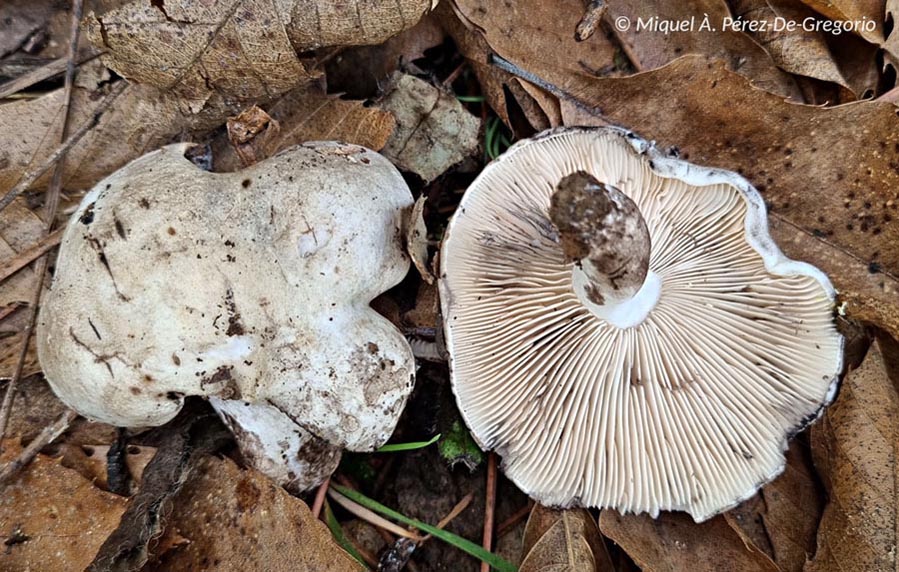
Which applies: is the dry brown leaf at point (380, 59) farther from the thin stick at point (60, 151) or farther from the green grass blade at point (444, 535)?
the green grass blade at point (444, 535)

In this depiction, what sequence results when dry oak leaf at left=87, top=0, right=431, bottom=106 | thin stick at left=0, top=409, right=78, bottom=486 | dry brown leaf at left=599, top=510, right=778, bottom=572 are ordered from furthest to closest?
dry brown leaf at left=599, top=510, right=778, bottom=572 → thin stick at left=0, top=409, right=78, bottom=486 → dry oak leaf at left=87, top=0, right=431, bottom=106

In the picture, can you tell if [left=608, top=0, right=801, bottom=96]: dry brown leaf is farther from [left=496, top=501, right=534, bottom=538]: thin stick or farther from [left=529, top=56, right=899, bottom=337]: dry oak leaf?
[left=496, top=501, right=534, bottom=538]: thin stick

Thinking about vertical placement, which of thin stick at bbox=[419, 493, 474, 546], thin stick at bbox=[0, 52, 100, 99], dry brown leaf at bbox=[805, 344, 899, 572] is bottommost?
thin stick at bbox=[419, 493, 474, 546]

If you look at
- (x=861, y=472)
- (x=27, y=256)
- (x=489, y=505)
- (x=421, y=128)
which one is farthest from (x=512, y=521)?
(x=27, y=256)

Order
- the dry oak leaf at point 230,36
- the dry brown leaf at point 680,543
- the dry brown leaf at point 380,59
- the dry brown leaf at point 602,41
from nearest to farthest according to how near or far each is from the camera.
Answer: the dry oak leaf at point 230,36 < the dry brown leaf at point 680,543 < the dry brown leaf at point 602,41 < the dry brown leaf at point 380,59

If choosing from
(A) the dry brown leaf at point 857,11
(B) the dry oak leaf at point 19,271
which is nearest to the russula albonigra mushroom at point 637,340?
(A) the dry brown leaf at point 857,11

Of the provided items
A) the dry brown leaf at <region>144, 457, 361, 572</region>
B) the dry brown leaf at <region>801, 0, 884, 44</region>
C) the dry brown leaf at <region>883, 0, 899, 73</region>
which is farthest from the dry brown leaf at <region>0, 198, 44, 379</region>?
the dry brown leaf at <region>883, 0, 899, 73</region>
